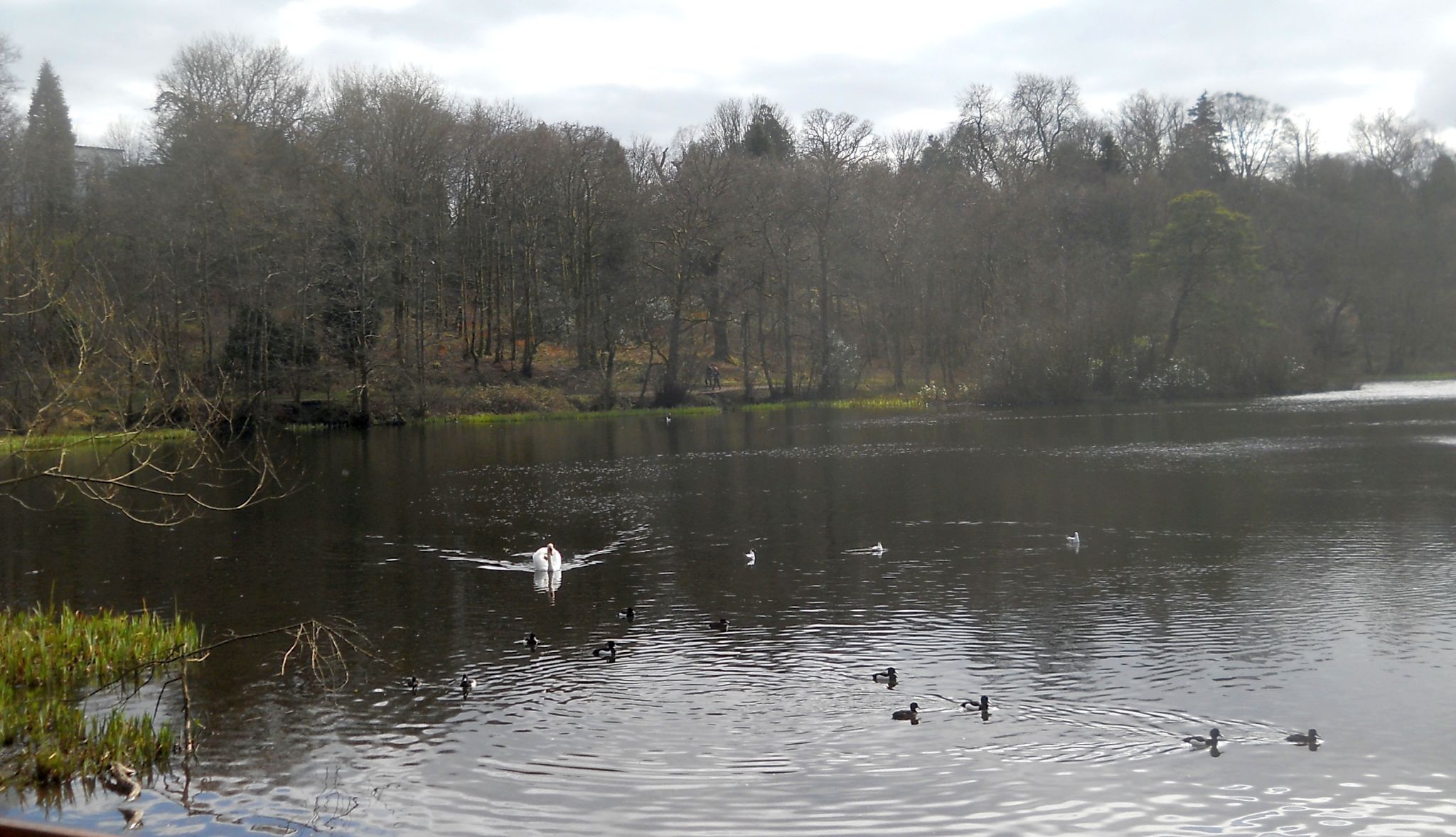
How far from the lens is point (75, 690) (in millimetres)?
10664

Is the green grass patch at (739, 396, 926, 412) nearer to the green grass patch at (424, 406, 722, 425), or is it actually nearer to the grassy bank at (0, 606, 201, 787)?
the green grass patch at (424, 406, 722, 425)

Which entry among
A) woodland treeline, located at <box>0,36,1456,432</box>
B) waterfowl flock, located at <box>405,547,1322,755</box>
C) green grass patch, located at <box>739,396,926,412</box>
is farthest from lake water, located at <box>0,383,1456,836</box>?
green grass patch, located at <box>739,396,926,412</box>

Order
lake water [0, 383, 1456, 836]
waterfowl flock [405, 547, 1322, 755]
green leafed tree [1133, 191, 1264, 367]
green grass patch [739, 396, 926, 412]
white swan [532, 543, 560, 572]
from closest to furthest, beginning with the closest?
lake water [0, 383, 1456, 836], waterfowl flock [405, 547, 1322, 755], white swan [532, 543, 560, 572], green leafed tree [1133, 191, 1264, 367], green grass patch [739, 396, 926, 412]

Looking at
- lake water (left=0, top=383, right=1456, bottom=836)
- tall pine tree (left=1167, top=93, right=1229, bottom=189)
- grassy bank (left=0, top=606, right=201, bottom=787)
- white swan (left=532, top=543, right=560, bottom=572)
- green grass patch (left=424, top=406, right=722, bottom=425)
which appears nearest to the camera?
lake water (left=0, top=383, right=1456, bottom=836)

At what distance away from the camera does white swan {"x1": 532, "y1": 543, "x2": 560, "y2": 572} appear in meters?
16.9

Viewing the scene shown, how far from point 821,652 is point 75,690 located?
273 inches

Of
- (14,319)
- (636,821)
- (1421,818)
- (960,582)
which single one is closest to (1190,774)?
(1421,818)

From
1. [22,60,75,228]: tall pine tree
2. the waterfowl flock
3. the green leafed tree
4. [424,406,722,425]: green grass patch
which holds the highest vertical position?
[22,60,75,228]: tall pine tree

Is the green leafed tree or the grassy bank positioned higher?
the green leafed tree

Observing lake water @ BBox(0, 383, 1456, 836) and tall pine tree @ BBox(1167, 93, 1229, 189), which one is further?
tall pine tree @ BBox(1167, 93, 1229, 189)

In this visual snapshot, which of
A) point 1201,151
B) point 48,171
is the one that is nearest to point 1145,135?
→ point 1201,151

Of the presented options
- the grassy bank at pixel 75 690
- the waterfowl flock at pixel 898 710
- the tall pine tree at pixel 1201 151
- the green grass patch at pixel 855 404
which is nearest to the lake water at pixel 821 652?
the waterfowl flock at pixel 898 710

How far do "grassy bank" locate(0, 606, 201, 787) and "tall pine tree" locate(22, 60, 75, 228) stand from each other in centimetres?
2786

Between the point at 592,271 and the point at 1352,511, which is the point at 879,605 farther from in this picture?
the point at 592,271
